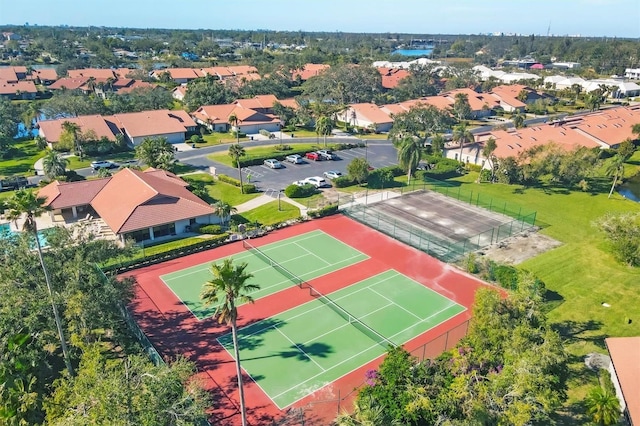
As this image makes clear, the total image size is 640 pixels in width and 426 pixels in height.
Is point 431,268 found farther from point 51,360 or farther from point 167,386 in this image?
point 51,360

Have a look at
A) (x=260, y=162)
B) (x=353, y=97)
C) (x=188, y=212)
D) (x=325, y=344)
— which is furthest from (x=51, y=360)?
(x=353, y=97)

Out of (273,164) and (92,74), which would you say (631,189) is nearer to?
(273,164)

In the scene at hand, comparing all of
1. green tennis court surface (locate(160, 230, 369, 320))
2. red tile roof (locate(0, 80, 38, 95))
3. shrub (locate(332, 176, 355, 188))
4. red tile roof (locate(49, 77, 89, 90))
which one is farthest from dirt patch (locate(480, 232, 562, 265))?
red tile roof (locate(0, 80, 38, 95))

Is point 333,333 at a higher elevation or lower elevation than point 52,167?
lower

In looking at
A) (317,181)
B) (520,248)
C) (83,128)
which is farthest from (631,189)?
(83,128)

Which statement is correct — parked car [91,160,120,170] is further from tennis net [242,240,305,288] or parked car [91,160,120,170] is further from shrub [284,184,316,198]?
tennis net [242,240,305,288]
